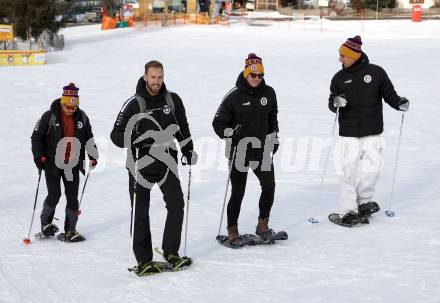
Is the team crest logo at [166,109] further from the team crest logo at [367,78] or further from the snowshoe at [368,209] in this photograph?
the snowshoe at [368,209]

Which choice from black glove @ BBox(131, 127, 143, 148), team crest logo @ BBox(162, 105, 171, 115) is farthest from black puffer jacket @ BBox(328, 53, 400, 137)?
black glove @ BBox(131, 127, 143, 148)

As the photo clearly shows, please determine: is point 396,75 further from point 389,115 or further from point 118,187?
point 118,187

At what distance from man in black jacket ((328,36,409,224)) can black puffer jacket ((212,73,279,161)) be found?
1028 mm

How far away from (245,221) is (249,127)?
176cm

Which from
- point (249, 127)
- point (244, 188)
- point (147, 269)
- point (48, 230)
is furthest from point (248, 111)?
point (48, 230)

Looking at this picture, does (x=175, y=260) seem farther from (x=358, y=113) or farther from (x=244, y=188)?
(x=358, y=113)

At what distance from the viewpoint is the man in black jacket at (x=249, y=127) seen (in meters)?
6.55

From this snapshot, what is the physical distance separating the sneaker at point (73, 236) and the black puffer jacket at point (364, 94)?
316cm

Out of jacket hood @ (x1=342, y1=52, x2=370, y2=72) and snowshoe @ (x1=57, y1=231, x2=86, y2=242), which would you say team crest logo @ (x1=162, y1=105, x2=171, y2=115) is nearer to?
snowshoe @ (x1=57, y1=231, x2=86, y2=242)

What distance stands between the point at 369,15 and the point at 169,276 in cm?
4947

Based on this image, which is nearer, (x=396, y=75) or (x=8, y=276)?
(x=8, y=276)

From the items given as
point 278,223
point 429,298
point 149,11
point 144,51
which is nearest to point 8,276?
point 278,223

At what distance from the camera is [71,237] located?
7.27 meters

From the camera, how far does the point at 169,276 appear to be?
237 inches
